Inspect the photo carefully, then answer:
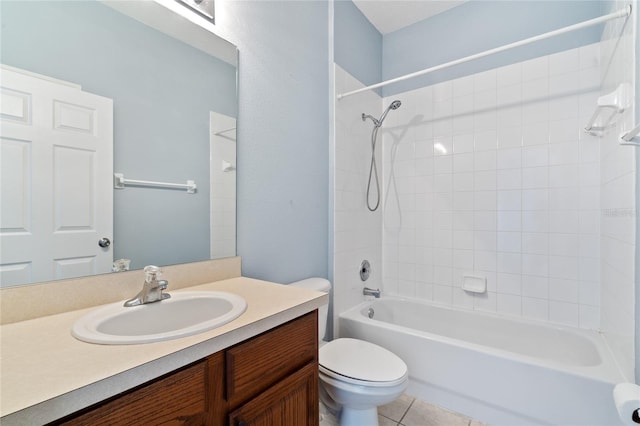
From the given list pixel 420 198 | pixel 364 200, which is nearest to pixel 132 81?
pixel 364 200

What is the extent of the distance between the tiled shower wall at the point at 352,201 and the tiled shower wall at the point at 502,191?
0.80 feet

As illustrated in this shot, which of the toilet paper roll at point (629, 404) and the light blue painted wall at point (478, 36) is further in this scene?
the light blue painted wall at point (478, 36)

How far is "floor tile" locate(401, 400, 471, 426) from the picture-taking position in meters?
1.53

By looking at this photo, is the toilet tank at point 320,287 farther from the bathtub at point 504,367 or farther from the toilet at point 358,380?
the bathtub at point 504,367

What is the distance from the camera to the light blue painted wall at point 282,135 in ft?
4.62

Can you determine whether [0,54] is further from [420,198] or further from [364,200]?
[420,198]

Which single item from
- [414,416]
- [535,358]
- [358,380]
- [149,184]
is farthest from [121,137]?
[535,358]

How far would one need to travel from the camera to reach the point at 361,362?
1.38 meters

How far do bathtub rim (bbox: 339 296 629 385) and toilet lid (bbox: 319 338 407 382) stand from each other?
0.33 m

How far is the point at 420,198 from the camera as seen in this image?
2355 mm

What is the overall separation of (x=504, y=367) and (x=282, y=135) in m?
1.68

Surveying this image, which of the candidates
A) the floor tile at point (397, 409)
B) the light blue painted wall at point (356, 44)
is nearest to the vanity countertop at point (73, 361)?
the floor tile at point (397, 409)

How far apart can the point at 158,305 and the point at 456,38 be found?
2.67 m

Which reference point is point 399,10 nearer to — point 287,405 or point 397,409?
point 287,405
